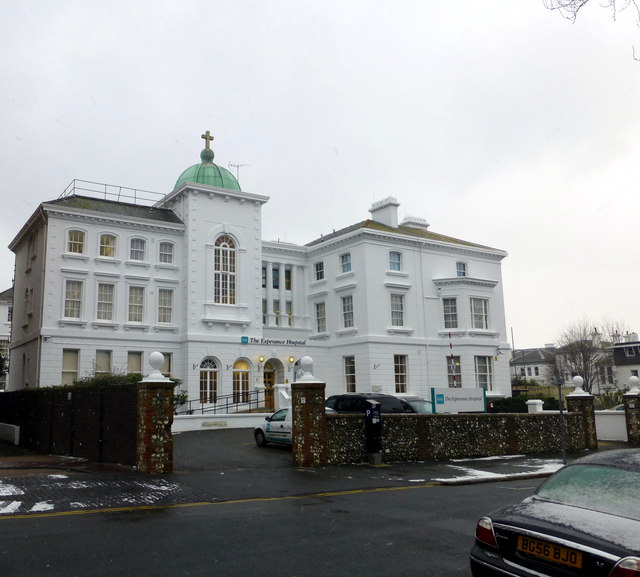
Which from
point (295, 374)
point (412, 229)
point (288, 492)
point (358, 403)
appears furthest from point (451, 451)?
point (412, 229)

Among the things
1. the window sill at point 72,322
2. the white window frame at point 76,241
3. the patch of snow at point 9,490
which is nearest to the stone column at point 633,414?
the patch of snow at point 9,490

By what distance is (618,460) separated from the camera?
5883mm

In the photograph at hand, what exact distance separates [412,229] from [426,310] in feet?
22.1

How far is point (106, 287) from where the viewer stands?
32.5m

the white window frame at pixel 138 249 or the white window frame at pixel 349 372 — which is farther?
the white window frame at pixel 349 372

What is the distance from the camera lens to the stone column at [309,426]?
15859 mm

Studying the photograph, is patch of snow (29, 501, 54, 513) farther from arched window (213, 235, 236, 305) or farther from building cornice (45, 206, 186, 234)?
arched window (213, 235, 236, 305)

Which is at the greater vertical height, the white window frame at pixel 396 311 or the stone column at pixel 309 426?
the white window frame at pixel 396 311

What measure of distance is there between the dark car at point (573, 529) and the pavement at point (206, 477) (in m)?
6.71

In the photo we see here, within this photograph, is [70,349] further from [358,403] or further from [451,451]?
[451,451]

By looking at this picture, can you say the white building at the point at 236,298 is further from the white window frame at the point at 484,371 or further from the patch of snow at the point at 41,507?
the patch of snow at the point at 41,507

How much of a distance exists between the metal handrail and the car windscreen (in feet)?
83.6

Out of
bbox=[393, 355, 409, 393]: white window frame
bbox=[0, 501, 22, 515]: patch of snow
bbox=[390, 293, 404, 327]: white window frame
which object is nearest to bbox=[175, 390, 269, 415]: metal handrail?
bbox=[393, 355, 409, 393]: white window frame

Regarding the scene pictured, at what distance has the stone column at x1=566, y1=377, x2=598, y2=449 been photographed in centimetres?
2311
